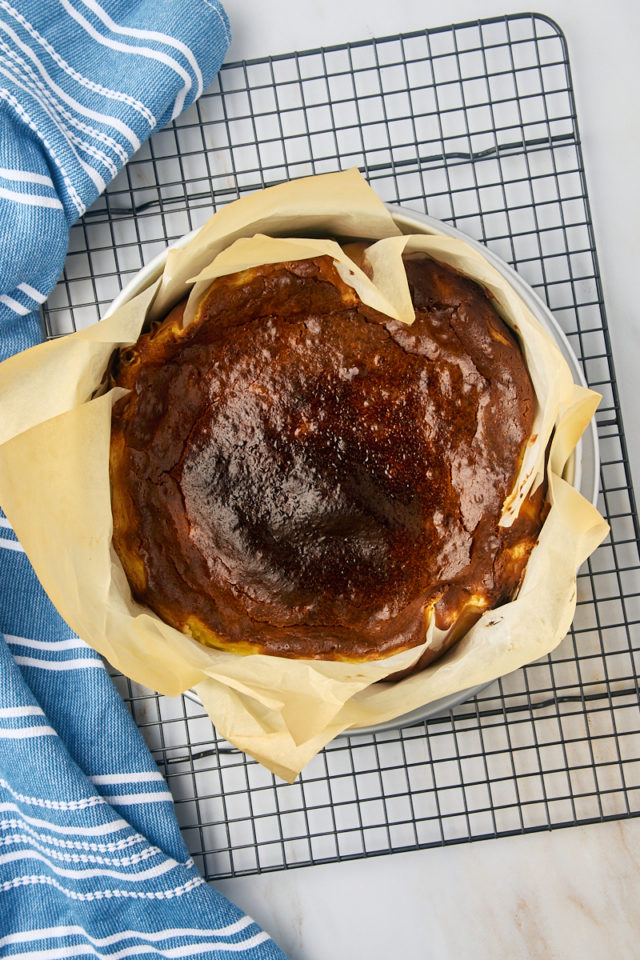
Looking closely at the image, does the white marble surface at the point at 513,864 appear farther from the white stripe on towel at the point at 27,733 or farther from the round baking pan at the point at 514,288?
the white stripe on towel at the point at 27,733

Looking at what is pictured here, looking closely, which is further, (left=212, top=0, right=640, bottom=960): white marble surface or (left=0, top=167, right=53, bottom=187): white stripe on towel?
(left=212, top=0, right=640, bottom=960): white marble surface

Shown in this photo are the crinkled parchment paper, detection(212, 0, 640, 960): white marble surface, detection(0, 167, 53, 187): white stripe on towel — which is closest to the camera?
the crinkled parchment paper

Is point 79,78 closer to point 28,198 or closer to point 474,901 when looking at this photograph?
point 28,198

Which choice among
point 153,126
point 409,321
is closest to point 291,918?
point 409,321

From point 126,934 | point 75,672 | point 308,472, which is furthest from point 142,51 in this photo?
point 126,934

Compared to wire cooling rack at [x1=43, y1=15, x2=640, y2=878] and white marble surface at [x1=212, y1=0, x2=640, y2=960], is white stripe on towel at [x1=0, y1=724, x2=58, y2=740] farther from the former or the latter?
white marble surface at [x1=212, y1=0, x2=640, y2=960]

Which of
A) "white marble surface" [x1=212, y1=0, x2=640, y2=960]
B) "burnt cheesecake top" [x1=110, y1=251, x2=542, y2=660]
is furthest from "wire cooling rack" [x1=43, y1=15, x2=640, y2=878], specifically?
"burnt cheesecake top" [x1=110, y1=251, x2=542, y2=660]

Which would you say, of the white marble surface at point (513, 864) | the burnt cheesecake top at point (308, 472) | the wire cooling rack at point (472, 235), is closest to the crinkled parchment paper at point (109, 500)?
the burnt cheesecake top at point (308, 472)

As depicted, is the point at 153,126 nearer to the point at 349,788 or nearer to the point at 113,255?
the point at 113,255
